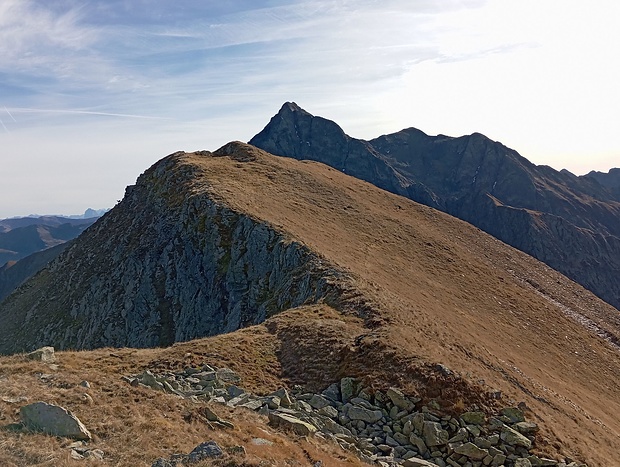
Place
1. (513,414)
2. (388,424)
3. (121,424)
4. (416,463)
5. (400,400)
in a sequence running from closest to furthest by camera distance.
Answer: (121,424) < (416,463) < (388,424) < (513,414) < (400,400)

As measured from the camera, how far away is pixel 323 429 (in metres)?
18.8

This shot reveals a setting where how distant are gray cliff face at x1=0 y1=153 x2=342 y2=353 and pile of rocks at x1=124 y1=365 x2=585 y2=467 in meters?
14.3

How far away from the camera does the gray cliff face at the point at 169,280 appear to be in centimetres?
4297

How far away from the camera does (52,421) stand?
44.1 ft

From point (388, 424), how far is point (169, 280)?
3754 centimetres

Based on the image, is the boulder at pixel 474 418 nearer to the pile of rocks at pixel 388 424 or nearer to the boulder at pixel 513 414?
the pile of rocks at pixel 388 424

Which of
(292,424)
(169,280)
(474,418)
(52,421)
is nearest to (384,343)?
(474,418)

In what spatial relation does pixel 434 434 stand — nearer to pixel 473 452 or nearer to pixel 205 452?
pixel 473 452

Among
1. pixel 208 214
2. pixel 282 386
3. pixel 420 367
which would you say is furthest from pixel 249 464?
pixel 208 214

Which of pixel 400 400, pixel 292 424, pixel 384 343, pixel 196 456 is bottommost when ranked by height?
pixel 400 400

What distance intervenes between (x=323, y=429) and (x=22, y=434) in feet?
34.9

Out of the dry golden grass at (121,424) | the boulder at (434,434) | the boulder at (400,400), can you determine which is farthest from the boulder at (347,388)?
the boulder at (434,434)

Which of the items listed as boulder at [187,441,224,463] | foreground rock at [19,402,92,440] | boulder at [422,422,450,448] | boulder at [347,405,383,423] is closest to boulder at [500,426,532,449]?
boulder at [422,422,450,448]

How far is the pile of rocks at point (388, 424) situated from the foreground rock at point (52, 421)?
5694 millimetres
